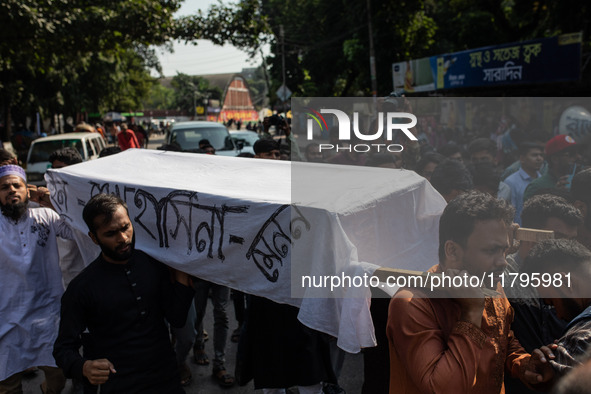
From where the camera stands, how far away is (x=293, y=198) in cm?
265

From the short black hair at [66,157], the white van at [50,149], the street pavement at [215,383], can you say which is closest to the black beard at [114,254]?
the street pavement at [215,383]

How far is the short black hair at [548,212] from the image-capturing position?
2.90 meters

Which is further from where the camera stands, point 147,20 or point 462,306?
point 147,20

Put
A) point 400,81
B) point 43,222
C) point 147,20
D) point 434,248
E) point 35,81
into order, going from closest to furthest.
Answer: point 434,248
point 43,222
point 147,20
point 400,81
point 35,81

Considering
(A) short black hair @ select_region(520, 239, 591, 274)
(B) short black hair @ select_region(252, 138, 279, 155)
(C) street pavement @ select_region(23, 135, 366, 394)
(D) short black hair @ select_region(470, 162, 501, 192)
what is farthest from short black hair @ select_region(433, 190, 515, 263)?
(B) short black hair @ select_region(252, 138, 279, 155)

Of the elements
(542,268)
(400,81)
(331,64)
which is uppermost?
(331,64)

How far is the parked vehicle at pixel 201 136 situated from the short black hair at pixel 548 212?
8.37m

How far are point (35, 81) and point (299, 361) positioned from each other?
2765 centimetres

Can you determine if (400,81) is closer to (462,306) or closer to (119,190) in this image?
(119,190)

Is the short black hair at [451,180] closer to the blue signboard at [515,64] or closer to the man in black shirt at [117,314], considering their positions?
the man in black shirt at [117,314]

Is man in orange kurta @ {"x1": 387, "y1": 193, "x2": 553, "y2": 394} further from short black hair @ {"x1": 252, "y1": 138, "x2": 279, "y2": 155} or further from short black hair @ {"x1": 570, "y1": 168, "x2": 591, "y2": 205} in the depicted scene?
short black hair @ {"x1": 252, "y1": 138, "x2": 279, "y2": 155}

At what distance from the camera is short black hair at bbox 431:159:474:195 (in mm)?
3727

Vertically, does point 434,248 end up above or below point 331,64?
below

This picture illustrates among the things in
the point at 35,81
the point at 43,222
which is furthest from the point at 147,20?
the point at 35,81
